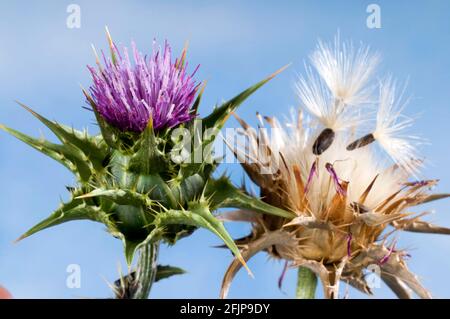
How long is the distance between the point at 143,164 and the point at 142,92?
0.36 metres

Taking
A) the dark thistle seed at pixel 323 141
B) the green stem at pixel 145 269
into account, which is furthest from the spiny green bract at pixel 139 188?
the dark thistle seed at pixel 323 141

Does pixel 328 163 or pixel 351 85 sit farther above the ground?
pixel 351 85

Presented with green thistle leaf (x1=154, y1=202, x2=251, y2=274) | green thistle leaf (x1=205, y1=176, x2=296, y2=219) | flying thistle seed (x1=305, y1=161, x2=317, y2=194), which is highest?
flying thistle seed (x1=305, y1=161, x2=317, y2=194)

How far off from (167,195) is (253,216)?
2.19ft

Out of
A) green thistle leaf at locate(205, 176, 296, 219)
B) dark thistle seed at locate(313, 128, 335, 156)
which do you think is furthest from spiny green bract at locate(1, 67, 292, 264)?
dark thistle seed at locate(313, 128, 335, 156)

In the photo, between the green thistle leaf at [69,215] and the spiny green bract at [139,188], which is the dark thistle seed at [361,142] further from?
the green thistle leaf at [69,215]

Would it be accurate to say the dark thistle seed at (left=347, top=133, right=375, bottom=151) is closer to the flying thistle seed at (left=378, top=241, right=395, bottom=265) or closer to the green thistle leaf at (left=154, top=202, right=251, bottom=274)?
the flying thistle seed at (left=378, top=241, right=395, bottom=265)

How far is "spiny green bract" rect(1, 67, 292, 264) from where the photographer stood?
3.19m

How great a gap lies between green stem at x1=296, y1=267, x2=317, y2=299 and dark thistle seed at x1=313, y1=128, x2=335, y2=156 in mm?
660

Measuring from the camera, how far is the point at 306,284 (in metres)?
3.66
